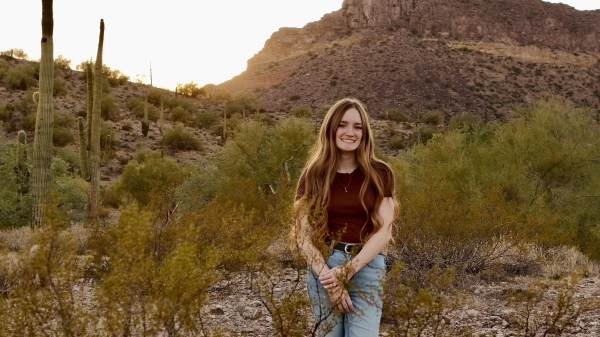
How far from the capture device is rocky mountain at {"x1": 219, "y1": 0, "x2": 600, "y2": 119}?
53522 mm

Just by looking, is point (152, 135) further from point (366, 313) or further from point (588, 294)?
point (366, 313)

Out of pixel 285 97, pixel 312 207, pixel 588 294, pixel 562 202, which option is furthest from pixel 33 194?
pixel 285 97

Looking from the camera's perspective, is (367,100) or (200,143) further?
(367,100)

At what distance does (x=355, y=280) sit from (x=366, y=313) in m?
0.19

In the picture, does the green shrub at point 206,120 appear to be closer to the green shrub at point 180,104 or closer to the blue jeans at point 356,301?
the green shrub at point 180,104

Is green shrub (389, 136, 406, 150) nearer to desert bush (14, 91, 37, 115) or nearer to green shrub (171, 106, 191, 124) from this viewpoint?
green shrub (171, 106, 191, 124)

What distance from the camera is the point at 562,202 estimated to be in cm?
1212

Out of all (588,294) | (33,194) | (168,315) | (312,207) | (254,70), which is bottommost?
(588,294)

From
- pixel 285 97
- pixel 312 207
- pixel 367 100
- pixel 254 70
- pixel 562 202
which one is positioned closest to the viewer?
pixel 312 207

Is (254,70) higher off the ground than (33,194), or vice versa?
(254,70)

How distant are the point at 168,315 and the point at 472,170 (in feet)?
36.3

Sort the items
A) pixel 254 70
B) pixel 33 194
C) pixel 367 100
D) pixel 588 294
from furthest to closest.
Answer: pixel 254 70 → pixel 367 100 → pixel 33 194 → pixel 588 294

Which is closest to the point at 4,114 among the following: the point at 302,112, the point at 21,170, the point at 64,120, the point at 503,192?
the point at 64,120

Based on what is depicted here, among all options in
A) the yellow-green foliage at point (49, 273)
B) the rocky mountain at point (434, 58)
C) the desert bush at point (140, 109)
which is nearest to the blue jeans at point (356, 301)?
the yellow-green foliage at point (49, 273)
